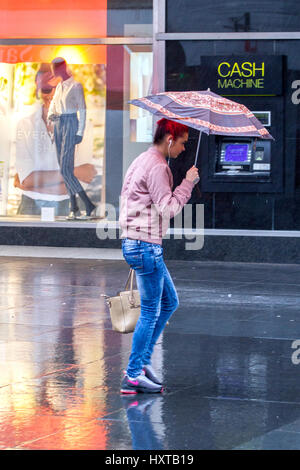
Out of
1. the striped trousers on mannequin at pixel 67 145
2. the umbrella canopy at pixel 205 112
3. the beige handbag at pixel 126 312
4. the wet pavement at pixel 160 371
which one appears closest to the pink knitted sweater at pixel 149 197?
the umbrella canopy at pixel 205 112

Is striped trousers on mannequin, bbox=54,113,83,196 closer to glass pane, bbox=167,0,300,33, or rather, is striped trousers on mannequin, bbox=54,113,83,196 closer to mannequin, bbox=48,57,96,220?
mannequin, bbox=48,57,96,220

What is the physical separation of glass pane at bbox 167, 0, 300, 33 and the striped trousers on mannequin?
2.41m

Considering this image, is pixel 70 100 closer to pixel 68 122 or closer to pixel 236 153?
pixel 68 122

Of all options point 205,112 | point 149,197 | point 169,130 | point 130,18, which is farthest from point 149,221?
point 130,18

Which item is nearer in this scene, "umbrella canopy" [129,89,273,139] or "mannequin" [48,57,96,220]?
"umbrella canopy" [129,89,273,139]

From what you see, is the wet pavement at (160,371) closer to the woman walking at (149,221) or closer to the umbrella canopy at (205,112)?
the woman walking at (149,221)

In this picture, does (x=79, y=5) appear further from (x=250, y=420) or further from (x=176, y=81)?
(x=250, y=420)

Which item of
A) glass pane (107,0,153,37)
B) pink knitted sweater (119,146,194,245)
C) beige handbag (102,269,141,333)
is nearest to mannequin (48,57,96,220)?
glass pane (107,0,153,37)

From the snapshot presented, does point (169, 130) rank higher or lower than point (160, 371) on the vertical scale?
higher

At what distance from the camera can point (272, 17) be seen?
14500mm

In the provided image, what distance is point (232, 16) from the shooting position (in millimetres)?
14633

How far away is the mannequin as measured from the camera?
15977 mm

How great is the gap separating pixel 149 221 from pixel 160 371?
1.36 meters
